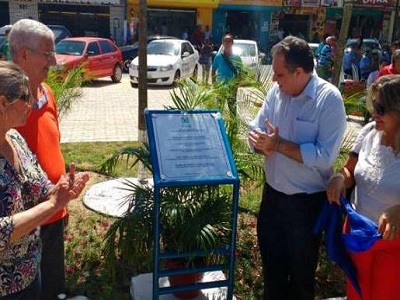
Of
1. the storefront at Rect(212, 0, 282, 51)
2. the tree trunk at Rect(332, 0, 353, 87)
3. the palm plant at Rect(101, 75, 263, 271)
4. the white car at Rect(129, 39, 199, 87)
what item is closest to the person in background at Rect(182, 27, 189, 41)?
the storefront at Rect(212, 0, 282, 51)

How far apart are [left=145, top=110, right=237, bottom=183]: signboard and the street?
465cm

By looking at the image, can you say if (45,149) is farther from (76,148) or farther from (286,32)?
(286,32)

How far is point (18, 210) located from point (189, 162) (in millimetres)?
1086

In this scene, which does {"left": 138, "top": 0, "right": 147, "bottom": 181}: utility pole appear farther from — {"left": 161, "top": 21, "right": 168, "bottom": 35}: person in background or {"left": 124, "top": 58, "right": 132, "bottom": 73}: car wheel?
{"left": 161, "top": 21, "right": 168, "bottom": 35}: person in background

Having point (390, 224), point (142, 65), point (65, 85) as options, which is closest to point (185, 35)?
point (65, 85)

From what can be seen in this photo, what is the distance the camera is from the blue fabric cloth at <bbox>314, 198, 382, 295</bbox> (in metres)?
2.26

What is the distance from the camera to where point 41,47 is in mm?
Result: 2475

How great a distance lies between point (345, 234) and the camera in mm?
2400

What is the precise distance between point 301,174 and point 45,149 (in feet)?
4.68

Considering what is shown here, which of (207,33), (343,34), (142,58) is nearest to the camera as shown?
(343,34)

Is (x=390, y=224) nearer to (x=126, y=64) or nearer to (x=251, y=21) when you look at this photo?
(x=126, y=64)

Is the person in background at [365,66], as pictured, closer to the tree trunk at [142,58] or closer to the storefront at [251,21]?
the tree trunk at [142,58]

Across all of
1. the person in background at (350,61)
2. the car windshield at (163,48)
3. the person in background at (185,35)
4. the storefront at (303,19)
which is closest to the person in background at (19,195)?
the person in background at (350,61)

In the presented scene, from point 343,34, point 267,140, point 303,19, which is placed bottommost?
point 267,140
